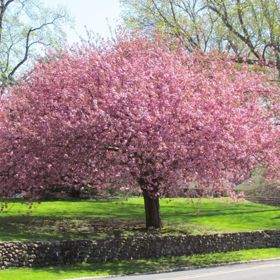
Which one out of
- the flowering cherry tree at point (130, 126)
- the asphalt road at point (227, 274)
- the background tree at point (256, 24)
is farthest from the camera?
the background tree at point (256, 24)

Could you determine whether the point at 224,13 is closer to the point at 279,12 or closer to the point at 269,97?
the point at 279,12

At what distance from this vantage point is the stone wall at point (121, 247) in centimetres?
1844

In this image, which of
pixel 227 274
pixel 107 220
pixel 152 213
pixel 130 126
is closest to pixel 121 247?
pixel 152 213

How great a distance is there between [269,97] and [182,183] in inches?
370

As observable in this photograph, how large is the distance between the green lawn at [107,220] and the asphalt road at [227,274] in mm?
4519

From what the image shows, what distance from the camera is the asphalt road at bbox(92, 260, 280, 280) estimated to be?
16484mm

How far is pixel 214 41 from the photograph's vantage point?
133 ft

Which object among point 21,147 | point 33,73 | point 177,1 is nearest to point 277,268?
point 21,147

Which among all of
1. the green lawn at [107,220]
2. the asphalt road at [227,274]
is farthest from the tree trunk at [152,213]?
the asphalt road at [227,274]

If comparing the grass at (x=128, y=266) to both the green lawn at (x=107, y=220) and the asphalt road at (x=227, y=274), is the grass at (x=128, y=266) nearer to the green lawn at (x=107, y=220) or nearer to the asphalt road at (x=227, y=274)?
the asphalt road at (x=227, y=274)

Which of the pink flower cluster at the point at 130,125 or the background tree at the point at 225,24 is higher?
the background tree at the point at 225,24

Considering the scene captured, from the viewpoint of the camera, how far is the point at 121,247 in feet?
68.7

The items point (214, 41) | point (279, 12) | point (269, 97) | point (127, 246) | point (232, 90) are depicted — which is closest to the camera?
point (127, 246)

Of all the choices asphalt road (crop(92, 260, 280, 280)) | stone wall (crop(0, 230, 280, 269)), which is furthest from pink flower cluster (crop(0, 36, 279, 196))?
asphalt road (crop(92, 260, 280, 280))
